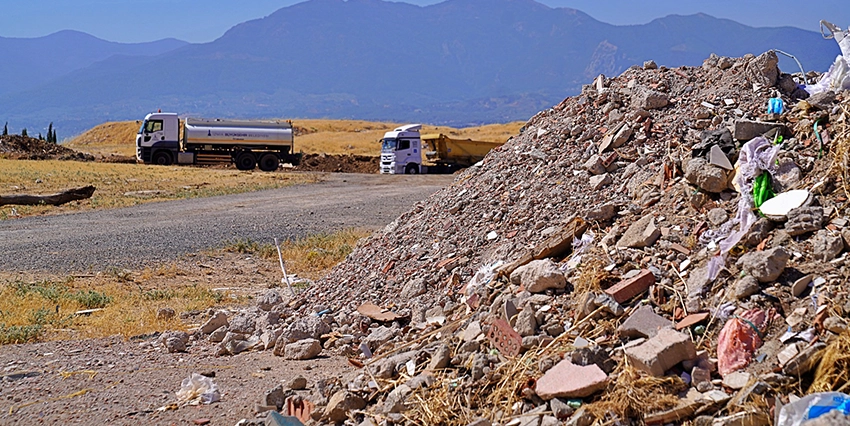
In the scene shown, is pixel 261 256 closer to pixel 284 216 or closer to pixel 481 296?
pixel 284 216

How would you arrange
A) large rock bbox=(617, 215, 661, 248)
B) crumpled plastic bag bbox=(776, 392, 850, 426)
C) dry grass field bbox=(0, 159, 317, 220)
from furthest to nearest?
dry grass field bbox=(0, 159, 317, 220)
large rock bbox=(617, 215, 661, 248)
crumpled plastic bag bbox=(776, 392, 850, 426)

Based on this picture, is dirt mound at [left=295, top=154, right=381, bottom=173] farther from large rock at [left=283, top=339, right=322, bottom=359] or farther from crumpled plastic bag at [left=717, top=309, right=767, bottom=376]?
crumpled plastic bag at [left=717, top=309, right=767, bottom=376]

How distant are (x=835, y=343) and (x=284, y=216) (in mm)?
16936

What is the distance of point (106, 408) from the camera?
573 cm

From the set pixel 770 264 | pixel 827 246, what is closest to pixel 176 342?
pixel 770 264

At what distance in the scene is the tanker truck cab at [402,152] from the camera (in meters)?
38.7

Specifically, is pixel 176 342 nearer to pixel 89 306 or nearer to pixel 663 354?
pixel 89 306

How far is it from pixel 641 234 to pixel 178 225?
1458 centimetres

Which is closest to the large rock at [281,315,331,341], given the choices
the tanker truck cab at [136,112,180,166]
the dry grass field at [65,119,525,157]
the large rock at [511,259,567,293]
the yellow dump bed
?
the large rock at [511,259,567,293]

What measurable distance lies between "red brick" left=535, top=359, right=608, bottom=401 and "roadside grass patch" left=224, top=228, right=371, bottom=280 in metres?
7.93

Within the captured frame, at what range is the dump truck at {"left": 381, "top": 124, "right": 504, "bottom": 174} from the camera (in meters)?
38.8

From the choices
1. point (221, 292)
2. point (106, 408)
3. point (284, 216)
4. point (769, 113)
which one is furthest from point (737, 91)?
point (284, 216)

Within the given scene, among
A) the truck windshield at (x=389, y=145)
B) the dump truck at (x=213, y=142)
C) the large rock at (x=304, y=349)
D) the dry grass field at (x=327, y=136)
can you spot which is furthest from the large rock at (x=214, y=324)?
the dry grass field at (x=327, y=136)

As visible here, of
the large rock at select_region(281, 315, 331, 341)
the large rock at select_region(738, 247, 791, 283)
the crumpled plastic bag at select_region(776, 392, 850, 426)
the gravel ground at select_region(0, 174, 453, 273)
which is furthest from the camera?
the gravel ground at select_region(0, 174, 453, 273)
